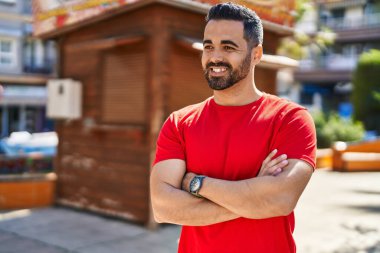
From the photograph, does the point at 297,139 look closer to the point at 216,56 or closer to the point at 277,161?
the point at 277,161

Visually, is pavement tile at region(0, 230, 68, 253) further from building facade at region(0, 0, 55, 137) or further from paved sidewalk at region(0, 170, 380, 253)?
building facade at region(0, 0, 55, 137)

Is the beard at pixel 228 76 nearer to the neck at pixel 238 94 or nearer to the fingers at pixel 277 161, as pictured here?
the neck at pixel 238 94

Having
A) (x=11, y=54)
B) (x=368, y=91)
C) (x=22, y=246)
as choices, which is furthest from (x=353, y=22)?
(x=22, y=246)

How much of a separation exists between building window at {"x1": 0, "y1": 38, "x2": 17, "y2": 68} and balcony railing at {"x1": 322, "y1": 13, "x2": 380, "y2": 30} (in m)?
27.1

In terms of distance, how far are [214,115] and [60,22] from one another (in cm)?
734

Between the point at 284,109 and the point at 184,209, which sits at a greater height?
the point at 284,109

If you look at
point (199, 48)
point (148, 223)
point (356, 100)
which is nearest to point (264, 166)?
point (199, 48)

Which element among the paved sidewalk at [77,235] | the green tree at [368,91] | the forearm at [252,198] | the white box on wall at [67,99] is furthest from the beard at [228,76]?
the green tree at [368,91]

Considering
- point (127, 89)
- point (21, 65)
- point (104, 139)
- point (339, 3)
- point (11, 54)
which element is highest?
point (339, 3)

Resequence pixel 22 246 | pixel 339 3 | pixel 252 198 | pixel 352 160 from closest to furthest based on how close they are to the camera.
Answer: pixel 252 198
pixel 22 246
pixel 352 160
pixel 339 3

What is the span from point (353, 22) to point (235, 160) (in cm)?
3916

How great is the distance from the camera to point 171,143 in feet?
8.39

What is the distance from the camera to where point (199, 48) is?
22.7ft

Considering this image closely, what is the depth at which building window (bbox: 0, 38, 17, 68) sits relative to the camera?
93.7ft
